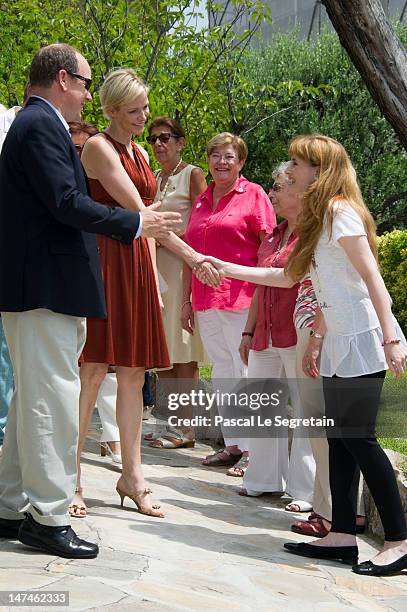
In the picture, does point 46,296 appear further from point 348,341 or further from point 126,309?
point 348,341

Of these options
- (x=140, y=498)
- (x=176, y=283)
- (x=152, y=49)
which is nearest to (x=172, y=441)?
(x=176, y=283)

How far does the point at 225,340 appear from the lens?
721 cm

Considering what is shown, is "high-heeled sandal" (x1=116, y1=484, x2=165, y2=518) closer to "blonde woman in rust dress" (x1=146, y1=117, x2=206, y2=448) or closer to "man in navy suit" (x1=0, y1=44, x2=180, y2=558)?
"man in navy suit" (x1=0, y1=44, x2=180, y2=558)

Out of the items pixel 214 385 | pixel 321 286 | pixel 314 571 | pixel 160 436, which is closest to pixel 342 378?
pixel 321 286

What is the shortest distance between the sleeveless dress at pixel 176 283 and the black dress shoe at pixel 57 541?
3.71m

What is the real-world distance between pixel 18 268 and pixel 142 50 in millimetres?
7140

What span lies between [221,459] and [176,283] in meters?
1.46

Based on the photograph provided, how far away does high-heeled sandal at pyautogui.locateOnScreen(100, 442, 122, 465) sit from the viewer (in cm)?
683

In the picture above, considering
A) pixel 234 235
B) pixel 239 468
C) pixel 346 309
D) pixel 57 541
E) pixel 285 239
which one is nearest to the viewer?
pixel 57 541

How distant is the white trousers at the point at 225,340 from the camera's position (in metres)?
7.16

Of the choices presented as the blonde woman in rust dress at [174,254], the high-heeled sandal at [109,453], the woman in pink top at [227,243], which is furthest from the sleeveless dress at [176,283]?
the high-heeled sandal at [109,453]

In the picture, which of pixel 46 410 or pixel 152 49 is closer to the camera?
pixel 46 410

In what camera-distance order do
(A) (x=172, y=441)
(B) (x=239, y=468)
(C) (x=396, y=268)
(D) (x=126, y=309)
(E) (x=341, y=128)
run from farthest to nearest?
(E) (x=341, y=128) → (C) (x=396, y=268) → (A) (x=172, y=441) → (B) (x=239, y=468) → (D) (x=126, y=309)

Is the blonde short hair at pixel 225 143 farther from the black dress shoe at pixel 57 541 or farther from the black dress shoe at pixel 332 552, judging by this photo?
the black dress shoe at pixel 57 541
